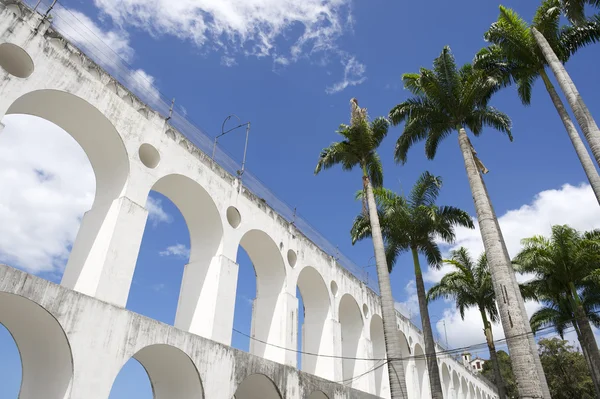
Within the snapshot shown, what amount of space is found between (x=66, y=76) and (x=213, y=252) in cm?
665

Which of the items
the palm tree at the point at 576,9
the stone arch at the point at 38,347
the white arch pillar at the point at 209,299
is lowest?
the stone arch at the point at 38,347

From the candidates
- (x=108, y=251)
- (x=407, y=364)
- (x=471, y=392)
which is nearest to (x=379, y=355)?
(x=407, y=364)

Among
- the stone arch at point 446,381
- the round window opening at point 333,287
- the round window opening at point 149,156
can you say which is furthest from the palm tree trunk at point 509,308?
the stone arch at point 446,381

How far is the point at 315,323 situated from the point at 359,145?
8265 mm

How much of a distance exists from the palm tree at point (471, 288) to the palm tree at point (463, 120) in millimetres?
11825

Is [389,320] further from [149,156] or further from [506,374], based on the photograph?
[506,374]

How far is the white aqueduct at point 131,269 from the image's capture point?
8.78 m

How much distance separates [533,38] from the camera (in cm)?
1479

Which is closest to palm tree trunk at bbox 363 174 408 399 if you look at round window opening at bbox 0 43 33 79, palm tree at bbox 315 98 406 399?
palm tree at bbox 315 98 406 399

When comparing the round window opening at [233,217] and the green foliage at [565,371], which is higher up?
the green foliage at [565,371]

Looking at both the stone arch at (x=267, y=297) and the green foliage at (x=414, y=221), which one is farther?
the green foliage at (x=414, y=221)

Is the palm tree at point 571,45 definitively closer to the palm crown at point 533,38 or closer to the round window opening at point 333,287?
the palm crown at point 533,38

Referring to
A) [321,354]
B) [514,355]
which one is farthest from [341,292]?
[514,355]

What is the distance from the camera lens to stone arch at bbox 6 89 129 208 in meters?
10.9
